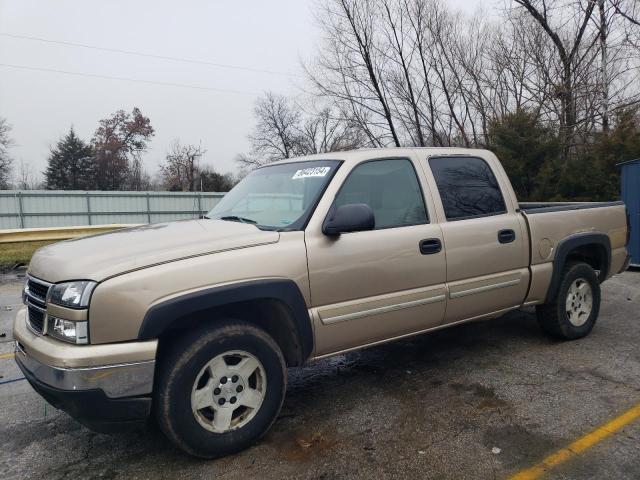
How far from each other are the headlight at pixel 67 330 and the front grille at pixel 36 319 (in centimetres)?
14

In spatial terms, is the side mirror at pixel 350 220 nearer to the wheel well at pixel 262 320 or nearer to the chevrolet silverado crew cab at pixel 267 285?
the chevrolet silverado crew cab at pixel 267 285

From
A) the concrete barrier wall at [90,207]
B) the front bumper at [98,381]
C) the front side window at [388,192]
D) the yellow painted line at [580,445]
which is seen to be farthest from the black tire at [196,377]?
the concrete barrier wall at [90,207]

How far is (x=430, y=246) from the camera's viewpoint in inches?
145

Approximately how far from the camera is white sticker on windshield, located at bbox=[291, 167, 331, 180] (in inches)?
139

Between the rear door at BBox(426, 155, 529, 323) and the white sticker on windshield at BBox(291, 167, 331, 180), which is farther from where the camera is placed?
the rear door at BBox(426, 155, 529, 323)

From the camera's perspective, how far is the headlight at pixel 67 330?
251 cm

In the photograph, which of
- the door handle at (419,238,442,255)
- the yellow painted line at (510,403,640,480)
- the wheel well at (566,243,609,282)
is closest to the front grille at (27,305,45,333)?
the door handle at (419,238,442,255)

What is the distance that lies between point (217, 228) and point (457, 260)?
1.87 meters

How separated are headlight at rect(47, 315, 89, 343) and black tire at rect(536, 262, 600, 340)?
407cm

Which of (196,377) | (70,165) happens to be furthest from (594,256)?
(70,165)

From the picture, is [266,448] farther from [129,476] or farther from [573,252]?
[573,252]

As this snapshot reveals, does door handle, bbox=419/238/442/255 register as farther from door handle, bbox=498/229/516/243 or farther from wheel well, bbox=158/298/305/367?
wheel well, bbox=158/298/305/367

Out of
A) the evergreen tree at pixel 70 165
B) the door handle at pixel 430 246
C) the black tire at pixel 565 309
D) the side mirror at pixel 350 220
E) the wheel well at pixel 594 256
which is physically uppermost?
the evergreen tree at pixel 70 165

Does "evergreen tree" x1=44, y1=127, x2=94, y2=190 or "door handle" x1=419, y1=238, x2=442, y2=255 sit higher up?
"evergreen tree" x1=44, y1=127, x2=94, y2=190
